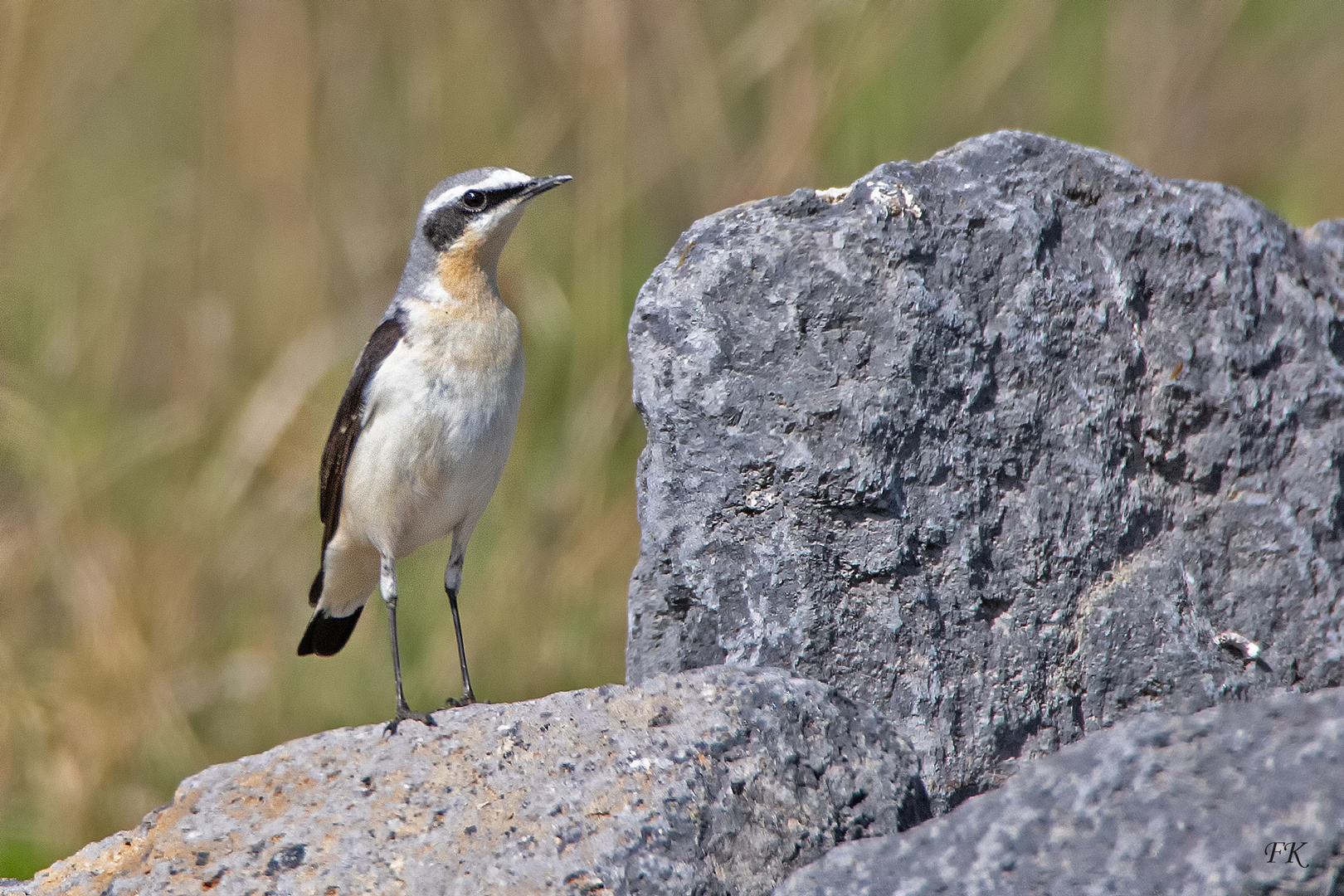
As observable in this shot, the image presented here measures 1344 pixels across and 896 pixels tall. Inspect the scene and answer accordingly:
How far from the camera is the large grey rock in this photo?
4.20m

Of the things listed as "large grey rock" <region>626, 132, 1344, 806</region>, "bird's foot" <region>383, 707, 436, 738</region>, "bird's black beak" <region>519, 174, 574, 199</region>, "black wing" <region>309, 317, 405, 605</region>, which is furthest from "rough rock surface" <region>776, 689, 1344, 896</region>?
"bird's black beak" <region>519, 174, 574, 199</region>

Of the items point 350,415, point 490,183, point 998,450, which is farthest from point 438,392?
point 998,450

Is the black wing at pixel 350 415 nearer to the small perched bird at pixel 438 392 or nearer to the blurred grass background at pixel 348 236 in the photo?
the small perched bird at pixel 438 392

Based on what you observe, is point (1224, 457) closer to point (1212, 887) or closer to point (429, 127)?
point (1212, 887)

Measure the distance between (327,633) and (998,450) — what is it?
3721mm

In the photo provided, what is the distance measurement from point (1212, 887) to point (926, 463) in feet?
5.32

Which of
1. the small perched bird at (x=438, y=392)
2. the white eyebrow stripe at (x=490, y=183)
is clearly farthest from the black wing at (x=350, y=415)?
the white eyebrow stripe at (x=490, y=183)

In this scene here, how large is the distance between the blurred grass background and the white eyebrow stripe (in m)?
3.02

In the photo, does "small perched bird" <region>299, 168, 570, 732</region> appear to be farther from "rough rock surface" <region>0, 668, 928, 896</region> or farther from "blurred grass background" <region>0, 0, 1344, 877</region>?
"blurred grass background" <region>0, 0, 1344, 877</region>

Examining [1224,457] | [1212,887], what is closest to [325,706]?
[1224,457]

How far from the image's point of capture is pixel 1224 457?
4352mm

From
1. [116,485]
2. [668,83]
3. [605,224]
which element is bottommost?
[116,485]

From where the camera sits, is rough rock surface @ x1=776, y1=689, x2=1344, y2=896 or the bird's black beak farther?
the bird's black beak

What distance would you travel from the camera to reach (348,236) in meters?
9.45
